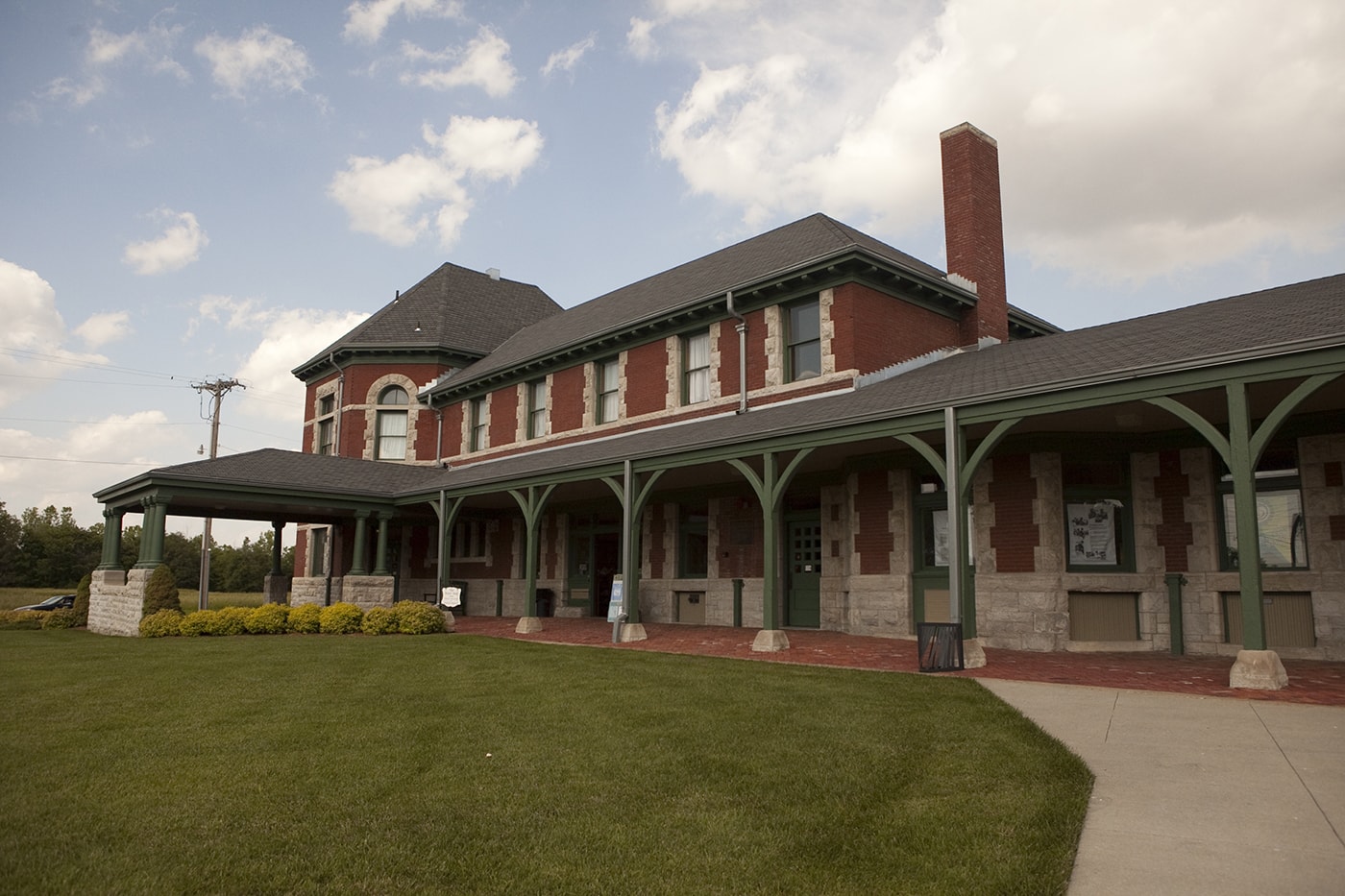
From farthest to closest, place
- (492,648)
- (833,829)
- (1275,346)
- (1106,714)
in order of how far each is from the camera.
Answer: (492,648)
(1275,346)
(1106,714)
(833,829)

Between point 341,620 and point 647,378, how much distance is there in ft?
29.3

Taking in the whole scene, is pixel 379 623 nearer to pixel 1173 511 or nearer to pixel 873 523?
pixel 873 523

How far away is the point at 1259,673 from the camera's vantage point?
920cm

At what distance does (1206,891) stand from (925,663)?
24.0ft

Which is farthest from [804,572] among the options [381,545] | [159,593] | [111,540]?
[111,540]

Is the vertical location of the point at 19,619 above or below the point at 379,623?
below

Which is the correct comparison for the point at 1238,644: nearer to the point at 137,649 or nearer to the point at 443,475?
the point at 137,649

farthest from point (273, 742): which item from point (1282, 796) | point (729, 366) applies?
point (729, 366)

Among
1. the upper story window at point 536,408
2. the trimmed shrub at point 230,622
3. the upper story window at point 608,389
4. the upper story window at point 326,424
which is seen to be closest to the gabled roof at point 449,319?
the upper story window at point 326,424

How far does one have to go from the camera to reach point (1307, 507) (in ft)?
40.0

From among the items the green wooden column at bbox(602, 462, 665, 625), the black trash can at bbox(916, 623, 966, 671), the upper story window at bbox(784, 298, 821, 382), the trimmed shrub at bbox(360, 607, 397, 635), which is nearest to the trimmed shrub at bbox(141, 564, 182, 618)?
the trimmed shrub at bbox(360, 607, 397, 635)

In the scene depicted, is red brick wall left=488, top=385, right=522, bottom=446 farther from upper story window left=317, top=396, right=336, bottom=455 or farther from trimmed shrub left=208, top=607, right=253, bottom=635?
trimmed shrub left=208, top=607, right=253, bottom=635

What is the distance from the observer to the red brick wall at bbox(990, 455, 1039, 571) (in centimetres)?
1435

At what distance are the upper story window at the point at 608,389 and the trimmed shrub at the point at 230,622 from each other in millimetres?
9665
